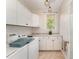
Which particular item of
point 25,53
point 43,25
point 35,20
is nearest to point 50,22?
point 43,25

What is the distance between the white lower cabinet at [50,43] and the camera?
6.89 meters

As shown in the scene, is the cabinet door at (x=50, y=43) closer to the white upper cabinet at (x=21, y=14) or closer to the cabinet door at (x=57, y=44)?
the cabinet door at (x=57, y=44)

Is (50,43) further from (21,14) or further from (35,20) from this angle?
(21,14)

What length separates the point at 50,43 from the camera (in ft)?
22.7

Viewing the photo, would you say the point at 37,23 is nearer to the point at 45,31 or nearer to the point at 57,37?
the point at 45,31

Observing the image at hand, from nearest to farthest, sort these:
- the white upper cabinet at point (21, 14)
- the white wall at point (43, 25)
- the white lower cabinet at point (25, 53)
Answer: the white lower cabinet at point (25, 53) < the white upper cabinet at point (21, 14) < the white wall at point (43, 25)

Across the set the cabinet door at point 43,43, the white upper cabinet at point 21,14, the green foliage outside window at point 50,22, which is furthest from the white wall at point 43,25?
the white upper cabinet at point 21,14

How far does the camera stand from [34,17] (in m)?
7.22

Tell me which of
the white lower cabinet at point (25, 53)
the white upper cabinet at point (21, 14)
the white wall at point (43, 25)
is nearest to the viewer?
the white lower cabinet at point (25, 53)

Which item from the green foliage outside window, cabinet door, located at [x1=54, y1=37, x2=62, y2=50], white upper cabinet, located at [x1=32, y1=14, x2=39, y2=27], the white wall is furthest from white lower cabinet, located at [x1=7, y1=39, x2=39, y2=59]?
the green foliage outside window

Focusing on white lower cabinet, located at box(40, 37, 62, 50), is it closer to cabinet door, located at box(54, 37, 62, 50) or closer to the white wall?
cabinet door, located at box(54, 37, 62, 50)
